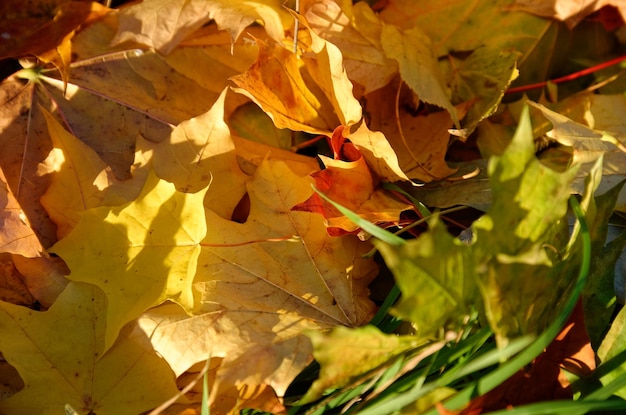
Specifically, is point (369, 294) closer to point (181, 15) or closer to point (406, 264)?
point (406, 264)

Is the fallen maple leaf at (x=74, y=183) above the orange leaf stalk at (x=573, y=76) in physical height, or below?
below

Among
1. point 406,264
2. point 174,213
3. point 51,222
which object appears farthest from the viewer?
point 51,222

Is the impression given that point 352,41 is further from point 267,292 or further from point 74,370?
point 74,370

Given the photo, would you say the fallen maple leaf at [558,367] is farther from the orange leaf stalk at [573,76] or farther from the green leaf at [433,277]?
the orange leaf stalk at [573,76]

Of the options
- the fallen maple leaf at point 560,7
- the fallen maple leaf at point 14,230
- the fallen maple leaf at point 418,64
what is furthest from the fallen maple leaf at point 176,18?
the fallen maple leaf at point 560,7

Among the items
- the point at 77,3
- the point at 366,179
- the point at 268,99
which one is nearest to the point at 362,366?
the point at 366,179

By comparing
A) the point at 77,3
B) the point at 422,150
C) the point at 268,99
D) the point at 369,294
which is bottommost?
the point at 369,294

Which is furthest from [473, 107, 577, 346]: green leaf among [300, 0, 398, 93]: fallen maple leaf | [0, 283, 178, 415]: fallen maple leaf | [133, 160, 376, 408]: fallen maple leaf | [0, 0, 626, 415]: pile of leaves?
[0, 283, 178, 415]: fallen maple leaf

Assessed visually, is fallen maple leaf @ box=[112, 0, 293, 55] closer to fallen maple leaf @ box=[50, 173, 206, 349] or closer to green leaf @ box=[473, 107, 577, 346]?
fallen maple leaf @ box=[50, 173, 206, 349]
